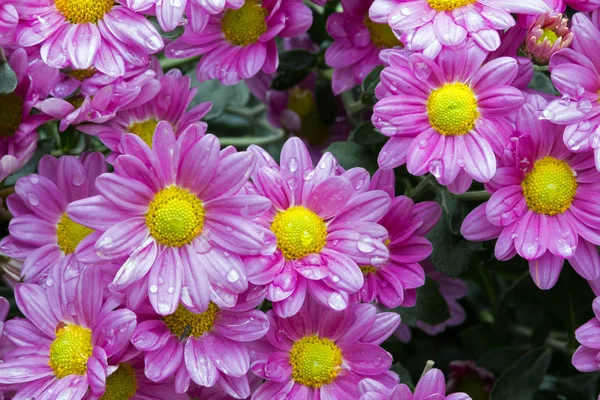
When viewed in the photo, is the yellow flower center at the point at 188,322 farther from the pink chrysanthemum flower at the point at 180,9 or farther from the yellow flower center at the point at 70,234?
the pink chrysanthemum flower at the point at 180,9

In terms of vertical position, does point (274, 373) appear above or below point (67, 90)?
below

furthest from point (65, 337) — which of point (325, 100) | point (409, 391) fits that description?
→ point (325, 100)

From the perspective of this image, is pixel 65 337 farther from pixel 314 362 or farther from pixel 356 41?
pixel 356 41

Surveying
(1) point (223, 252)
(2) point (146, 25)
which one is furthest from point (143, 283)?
(2) point (146, 25)

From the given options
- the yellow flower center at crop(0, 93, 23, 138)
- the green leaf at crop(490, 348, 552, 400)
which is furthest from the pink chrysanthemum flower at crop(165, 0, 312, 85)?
the green leaf at crop(490, 348, 552, 400)

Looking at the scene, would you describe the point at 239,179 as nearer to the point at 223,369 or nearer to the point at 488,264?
the point at 223,369

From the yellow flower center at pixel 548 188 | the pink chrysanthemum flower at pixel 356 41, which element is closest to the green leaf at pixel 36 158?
the pink chrysanthemum flower at pixel 356 41

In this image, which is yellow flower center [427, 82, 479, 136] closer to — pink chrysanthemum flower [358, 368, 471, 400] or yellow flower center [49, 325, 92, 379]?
pink chrysanthemum flower [358, 368, 471, 400]
